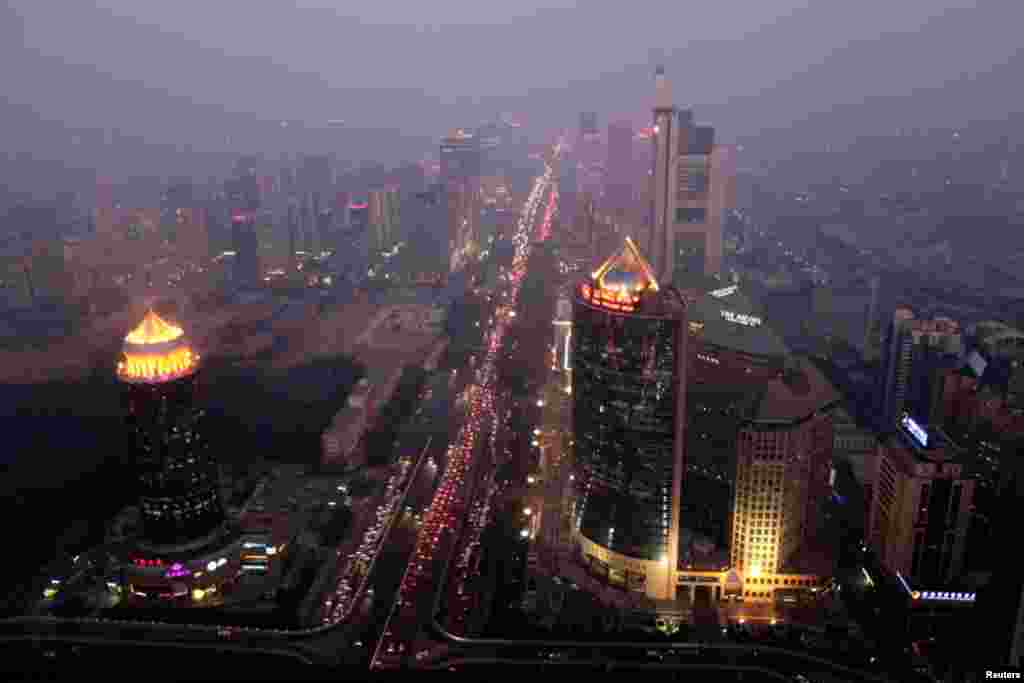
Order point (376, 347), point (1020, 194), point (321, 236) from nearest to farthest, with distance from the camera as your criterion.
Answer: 1. point (1020, 194)
2. point (376, 347)
3. point (321, 236)

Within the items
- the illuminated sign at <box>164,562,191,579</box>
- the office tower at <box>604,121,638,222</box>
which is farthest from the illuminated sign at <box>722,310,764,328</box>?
the illuminated sign at <box>164,562,191,579</box>

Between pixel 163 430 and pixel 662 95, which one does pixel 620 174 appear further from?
pixel 163 430

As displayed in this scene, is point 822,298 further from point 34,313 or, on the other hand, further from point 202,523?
point 34,313

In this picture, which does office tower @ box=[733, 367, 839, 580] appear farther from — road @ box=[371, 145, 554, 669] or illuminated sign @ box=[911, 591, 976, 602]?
road @ box=[371, 145, 554, 669]

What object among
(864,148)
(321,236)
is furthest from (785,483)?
(321,236)

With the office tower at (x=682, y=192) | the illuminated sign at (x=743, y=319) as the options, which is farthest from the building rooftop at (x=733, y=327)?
the office tower at (x=682, y=192)
